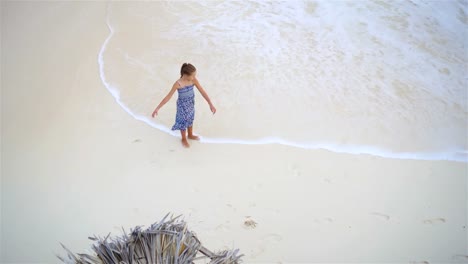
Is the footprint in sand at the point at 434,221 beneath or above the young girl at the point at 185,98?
beneath

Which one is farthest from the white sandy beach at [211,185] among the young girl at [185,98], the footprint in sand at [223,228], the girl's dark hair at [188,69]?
the girl's dark hair at [188,69]

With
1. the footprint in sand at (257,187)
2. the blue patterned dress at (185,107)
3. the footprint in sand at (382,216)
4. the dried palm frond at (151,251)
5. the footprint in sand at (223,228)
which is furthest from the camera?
the blue patterned dress at (185,107)

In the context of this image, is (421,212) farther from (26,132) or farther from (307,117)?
(26,132)

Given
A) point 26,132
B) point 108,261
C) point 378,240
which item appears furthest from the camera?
point 26,132

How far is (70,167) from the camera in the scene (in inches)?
190

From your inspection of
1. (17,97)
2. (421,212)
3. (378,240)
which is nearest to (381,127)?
(421,212)

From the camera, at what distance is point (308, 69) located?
691cm

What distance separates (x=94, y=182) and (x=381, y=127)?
124 inches

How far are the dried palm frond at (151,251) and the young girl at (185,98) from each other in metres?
2.39

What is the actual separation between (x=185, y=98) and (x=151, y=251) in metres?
2.66

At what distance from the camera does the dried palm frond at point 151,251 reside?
2438 mm

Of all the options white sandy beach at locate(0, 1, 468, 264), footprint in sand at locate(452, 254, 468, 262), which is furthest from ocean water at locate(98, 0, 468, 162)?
footprint in sand at locate(452, 254, 468, 262)

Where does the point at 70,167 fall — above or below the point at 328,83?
above

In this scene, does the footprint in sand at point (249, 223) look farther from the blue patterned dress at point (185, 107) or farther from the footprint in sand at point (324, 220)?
the blue patterned dress at point (185, 107)
